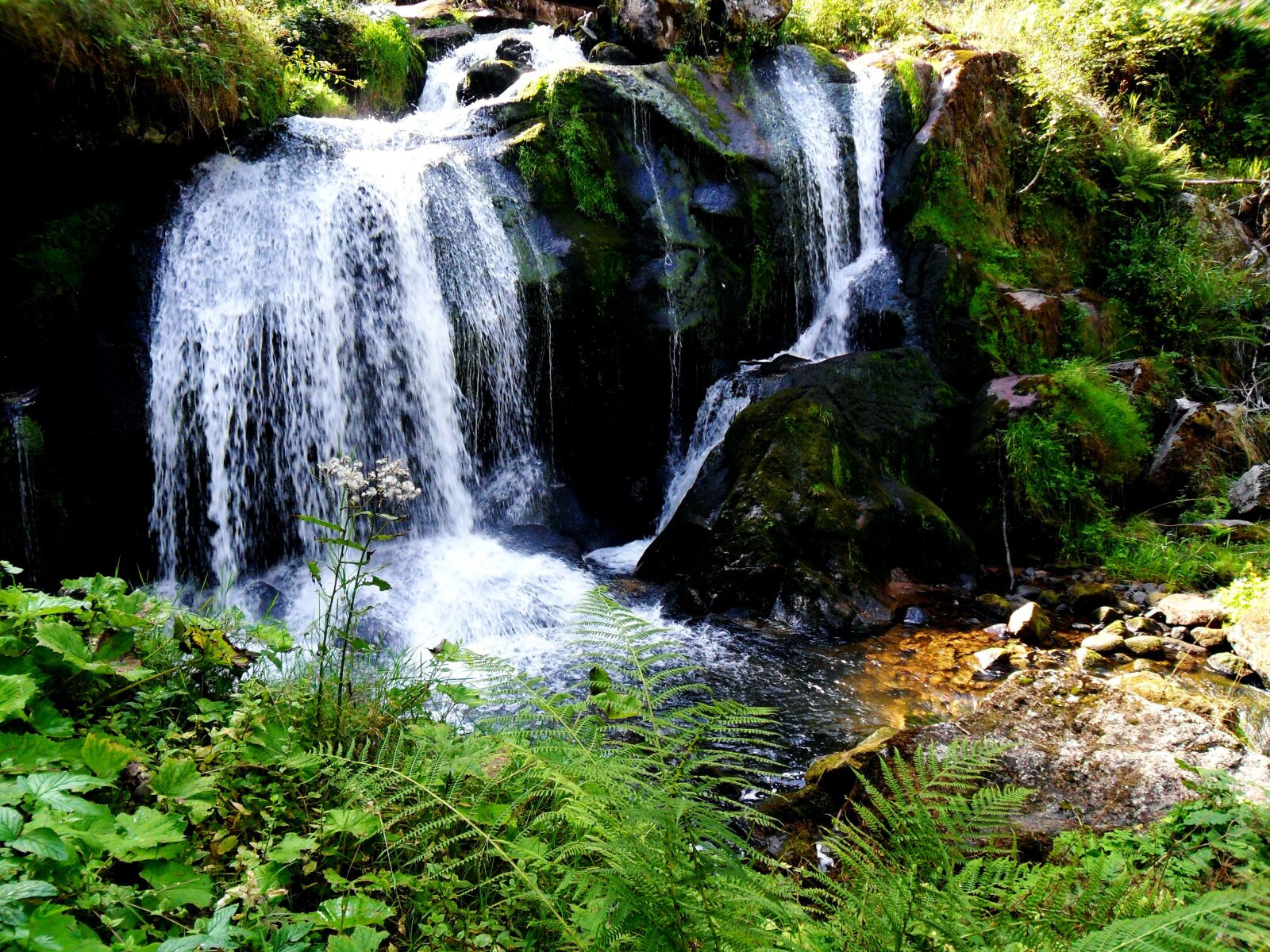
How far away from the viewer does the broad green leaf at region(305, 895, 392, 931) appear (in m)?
1.45

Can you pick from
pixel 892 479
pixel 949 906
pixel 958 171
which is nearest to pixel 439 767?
pixel 949 906

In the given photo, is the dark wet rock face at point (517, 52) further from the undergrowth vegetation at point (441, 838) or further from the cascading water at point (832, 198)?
the undergrowth vegetation at point (441, 838)

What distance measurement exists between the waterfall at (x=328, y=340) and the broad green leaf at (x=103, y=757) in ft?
18.0

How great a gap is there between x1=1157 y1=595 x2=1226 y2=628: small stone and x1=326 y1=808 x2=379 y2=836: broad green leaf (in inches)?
263

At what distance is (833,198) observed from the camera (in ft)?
33.6

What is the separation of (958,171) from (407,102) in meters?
8.58

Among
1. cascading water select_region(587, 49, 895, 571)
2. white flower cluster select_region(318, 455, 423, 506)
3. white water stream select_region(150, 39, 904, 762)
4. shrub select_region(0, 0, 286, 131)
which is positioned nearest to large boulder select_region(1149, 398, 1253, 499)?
cascading water select_region(587, 49, 895, 571)

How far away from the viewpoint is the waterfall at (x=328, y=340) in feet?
21.9

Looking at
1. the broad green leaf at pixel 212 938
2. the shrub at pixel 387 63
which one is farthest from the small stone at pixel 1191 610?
the shrub at pixel 387 63

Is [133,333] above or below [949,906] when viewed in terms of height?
above

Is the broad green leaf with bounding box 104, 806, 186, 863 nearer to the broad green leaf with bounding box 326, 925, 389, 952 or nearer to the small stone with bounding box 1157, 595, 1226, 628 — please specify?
the broad green leaf with bounding box 326, 925, 389, 952

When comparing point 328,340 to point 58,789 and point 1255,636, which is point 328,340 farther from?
point 1255,636

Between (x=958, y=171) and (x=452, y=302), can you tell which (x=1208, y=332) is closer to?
(x=958, y=171)

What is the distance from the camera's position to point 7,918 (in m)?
1.09
